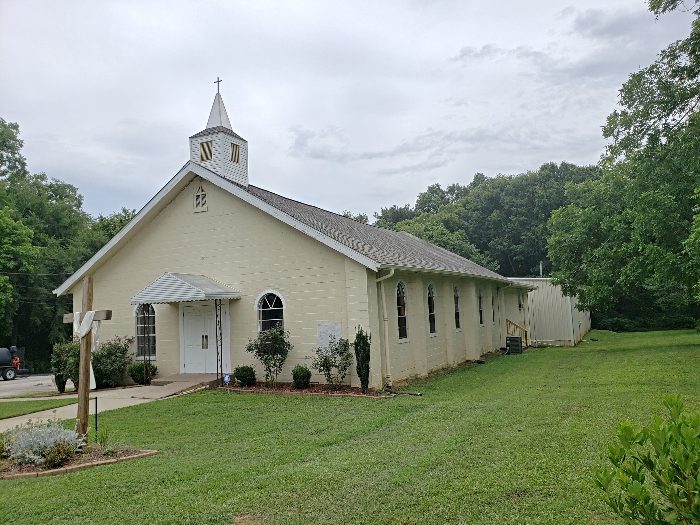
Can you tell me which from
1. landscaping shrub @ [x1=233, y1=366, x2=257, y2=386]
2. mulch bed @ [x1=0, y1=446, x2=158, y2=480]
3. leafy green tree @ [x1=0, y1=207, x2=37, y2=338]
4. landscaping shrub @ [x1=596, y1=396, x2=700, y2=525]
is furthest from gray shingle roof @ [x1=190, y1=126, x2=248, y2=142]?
leafy green tree @ [x1=0, y1=207, x2=37, y2=338]

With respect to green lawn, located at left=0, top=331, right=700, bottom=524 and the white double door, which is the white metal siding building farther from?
the white double door

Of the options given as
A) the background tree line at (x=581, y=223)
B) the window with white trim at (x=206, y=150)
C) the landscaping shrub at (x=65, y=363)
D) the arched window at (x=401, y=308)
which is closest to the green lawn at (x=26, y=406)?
the landscaping shrub at (x=65, y=363)

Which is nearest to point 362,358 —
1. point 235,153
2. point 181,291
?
point 181,291

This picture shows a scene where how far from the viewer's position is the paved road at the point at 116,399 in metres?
12.9

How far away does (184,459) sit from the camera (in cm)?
816

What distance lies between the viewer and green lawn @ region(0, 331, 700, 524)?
5.59 meters

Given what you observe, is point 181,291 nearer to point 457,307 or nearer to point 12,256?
point 457,307

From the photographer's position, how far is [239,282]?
55.6 feet

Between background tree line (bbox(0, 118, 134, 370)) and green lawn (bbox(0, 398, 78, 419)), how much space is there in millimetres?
18493

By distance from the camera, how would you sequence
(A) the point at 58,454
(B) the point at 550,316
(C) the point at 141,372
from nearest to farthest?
(A) the point at 58,454, (C) the point at 141,372, (B) the point at 550,316

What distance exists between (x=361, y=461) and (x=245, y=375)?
8.84m

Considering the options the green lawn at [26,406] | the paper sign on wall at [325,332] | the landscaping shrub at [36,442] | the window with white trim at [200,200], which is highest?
the window with white trim at [200,200]

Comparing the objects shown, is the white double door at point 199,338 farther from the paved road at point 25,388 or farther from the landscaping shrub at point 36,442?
the landscaping shrub at point 36,442

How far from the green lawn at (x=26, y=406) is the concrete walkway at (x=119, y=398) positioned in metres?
0.28
